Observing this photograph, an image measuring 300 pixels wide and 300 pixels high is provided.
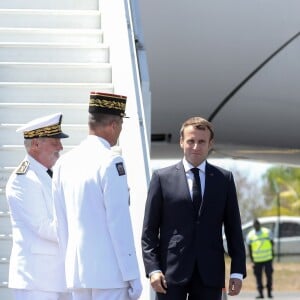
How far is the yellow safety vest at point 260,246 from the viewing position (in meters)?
18.8

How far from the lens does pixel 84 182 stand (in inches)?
199

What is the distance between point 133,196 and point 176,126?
4.70 metres

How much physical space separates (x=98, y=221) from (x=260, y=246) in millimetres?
13973

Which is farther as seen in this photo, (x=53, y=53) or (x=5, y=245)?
(x=53, y=53)

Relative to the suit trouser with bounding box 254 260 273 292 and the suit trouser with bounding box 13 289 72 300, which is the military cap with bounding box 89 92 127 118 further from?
the suit trouser with bounding box 254 260 273 292

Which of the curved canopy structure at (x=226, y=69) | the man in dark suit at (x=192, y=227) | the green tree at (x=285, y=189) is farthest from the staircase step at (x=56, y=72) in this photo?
the green tree at (x=285, y=189)

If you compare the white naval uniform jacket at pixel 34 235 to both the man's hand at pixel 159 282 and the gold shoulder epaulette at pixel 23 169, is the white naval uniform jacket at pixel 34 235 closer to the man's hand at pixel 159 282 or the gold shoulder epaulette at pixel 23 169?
the gold shoulder epaulette at pixel 23 169

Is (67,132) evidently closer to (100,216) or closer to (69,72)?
(69,72)

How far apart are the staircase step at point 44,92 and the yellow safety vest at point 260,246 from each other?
426 inches

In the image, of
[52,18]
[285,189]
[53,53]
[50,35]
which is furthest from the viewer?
[285,189]

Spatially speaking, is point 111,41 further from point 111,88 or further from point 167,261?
point 167,261

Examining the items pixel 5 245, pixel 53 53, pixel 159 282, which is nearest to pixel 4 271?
pixel 5 245

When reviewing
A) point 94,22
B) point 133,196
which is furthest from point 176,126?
point 133,196

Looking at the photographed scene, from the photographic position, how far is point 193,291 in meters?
5.34
